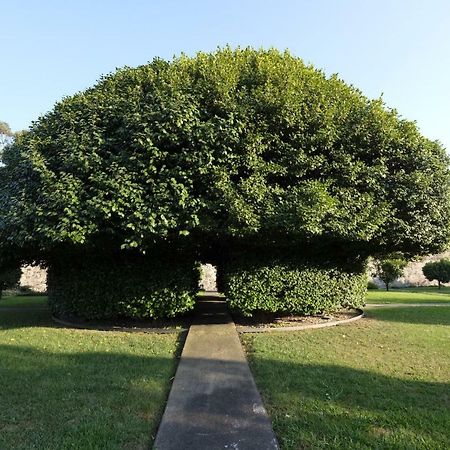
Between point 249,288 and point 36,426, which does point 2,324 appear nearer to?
point 249,288

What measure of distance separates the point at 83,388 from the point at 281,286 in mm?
4906

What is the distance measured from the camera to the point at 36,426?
3879mm

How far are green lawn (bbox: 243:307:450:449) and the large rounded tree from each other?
1.76 m

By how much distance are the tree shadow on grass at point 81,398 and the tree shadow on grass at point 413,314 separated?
6159mm

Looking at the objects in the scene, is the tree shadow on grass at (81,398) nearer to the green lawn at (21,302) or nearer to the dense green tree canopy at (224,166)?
the dense green tree canopy at (224,166)

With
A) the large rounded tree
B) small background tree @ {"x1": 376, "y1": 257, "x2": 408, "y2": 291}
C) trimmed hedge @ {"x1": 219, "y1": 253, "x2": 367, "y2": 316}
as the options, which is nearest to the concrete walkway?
trimmed hedge @ {"x1": 219, "y1": 253, "x2": 367, "y2": 316}

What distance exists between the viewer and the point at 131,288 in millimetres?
9125

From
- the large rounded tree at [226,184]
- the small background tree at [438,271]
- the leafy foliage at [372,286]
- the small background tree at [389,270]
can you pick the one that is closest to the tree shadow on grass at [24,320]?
the large rounded tree at [226,184]

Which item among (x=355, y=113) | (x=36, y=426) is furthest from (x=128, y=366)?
(x=355, y=113)

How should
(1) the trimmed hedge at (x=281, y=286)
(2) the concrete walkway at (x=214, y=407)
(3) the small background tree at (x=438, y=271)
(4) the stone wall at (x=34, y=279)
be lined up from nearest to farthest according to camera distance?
1. (2) the concrete walkway at (x=214, y=407)
2. (1) the trimmed hedge at (x=281, y=286)
3. (4) the stone wall at (x=34, y=279)
4. (3) the small background tree at (x=438, y=271)

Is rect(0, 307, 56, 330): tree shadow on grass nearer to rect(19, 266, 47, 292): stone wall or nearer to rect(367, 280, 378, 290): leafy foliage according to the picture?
rect(19, 266, 47, 292): stone wall

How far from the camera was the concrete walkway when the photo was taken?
140 inches

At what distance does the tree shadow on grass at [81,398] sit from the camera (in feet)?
11.9

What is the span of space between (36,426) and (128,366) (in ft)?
Result: 6.99
